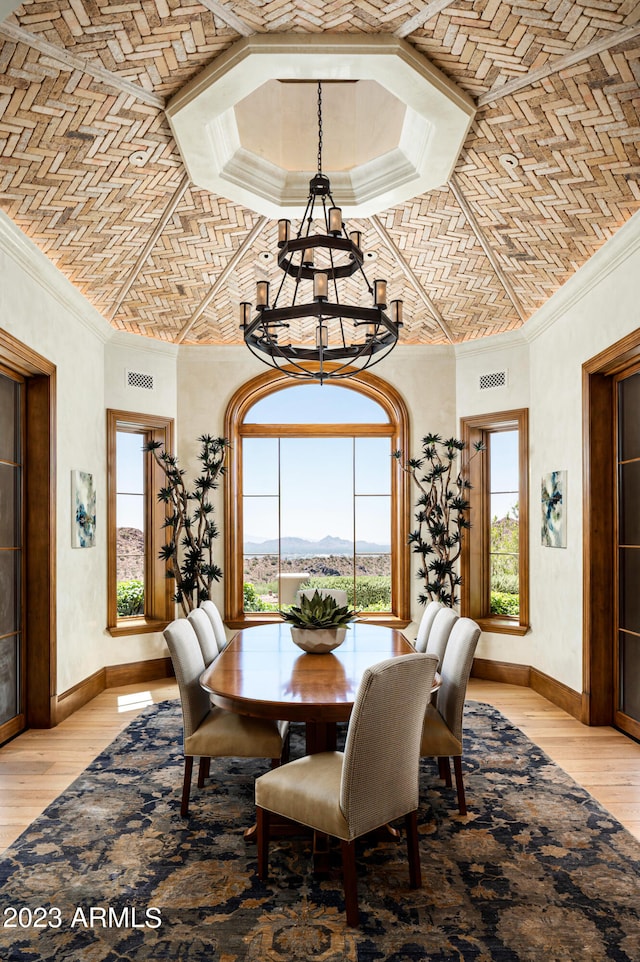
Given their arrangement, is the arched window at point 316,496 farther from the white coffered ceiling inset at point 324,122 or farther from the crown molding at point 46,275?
the white coffered ceiling inset at point 324,122

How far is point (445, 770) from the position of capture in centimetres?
367

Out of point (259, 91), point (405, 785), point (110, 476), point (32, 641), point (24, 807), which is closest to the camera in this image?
point (405, 785)

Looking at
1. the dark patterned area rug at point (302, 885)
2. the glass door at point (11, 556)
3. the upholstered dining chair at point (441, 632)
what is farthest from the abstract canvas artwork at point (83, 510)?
the upholstered dining chair at point (441, 632)

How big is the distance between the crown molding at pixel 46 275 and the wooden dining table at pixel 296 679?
277 centimetres

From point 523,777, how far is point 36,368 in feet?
13.2

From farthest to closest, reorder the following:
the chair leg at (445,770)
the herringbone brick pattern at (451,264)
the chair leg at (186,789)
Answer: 1. the herringbone brick pattern at (451,264)
2. the chair leg at (445,770)
3. the chair leg at (186,789)

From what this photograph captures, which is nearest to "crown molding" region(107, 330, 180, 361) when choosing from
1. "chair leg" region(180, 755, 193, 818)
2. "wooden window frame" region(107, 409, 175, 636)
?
"wooden window frame" region(107, 409, 175, 636)

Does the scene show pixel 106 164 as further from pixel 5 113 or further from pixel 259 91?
pixel 259 91

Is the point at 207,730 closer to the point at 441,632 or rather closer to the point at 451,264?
the point at 441,632

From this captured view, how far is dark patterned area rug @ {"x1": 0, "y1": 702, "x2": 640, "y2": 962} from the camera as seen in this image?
7.38 ft

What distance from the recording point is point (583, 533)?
491cm

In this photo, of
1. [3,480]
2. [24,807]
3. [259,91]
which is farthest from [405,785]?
[259,91]

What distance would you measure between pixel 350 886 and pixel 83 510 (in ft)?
12.8

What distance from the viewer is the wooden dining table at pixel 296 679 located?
2740 millimetres
